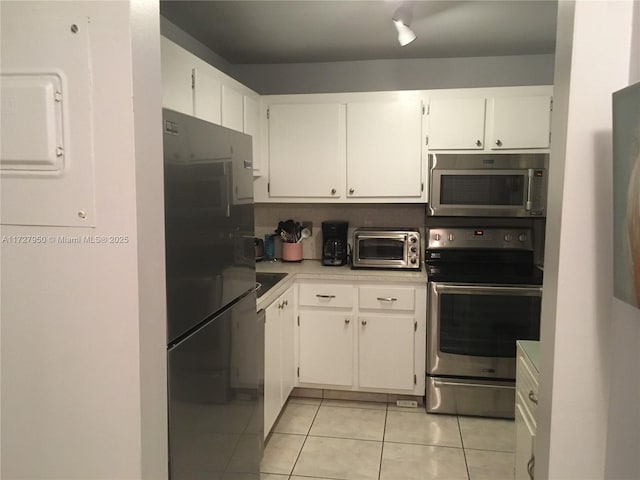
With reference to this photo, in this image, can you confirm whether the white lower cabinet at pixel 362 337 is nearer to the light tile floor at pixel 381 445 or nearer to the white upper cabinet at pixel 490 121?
the light tile floor at pixel 381 445

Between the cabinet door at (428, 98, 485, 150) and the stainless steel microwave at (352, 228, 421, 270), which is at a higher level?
the cabinet door at (428, 98, 485, 150)

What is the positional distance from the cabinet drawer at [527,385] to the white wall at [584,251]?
481mm

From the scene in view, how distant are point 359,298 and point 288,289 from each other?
473 millimetres

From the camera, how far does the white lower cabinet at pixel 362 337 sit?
315cm

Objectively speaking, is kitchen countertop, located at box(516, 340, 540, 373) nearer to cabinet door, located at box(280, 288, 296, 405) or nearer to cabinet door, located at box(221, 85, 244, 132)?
cabinet door, located at box(280, 288, 296, 405)

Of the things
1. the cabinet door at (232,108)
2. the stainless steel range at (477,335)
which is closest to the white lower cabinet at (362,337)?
the stainless steel range at (477,335)

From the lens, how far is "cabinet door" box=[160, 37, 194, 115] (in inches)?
79.0

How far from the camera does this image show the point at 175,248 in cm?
141

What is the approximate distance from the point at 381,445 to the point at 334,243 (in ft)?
4.51

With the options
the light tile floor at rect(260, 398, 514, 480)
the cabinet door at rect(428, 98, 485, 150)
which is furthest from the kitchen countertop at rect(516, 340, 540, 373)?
the cabinet door at rect(428, 98, 485, 150)

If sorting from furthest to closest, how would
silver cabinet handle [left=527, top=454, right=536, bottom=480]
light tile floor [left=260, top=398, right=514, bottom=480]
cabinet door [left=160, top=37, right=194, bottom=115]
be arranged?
light tile floor [left=260, top=398, right=514, bottom=480]
cabinet door [left=160, top=37, right=194, bottom=115]
silver cabinet handle [left=527, top=454, right=536, bottom=480]

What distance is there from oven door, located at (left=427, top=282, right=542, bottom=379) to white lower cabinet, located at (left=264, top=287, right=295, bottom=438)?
897mm

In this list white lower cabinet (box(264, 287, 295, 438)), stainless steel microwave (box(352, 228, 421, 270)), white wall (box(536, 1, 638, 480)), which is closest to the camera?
white wall (box(536, 1, 638, 480))

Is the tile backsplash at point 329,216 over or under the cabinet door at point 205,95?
under
